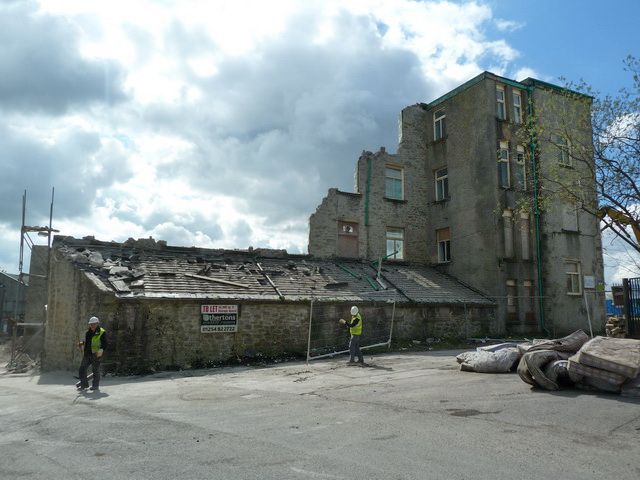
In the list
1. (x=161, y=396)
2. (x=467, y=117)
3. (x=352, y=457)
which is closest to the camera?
(x=352, y=457)

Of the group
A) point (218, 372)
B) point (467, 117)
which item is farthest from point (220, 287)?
point (467, 117)

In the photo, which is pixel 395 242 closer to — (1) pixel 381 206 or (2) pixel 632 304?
(1) pixel 381 206

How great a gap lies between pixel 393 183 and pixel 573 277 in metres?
10.5

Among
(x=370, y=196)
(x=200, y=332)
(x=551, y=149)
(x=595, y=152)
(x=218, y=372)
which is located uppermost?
(x=551, y=149)

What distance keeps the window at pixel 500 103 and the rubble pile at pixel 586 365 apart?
17.8 meters

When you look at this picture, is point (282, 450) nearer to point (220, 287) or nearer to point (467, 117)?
point (220, 287)

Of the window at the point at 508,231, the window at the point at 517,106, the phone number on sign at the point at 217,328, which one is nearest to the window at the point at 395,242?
the window at the point at 508,231

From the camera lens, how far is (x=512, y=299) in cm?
2453

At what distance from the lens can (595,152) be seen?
13.8m

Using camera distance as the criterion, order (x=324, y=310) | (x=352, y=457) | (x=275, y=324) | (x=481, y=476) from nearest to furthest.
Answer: (x=481, y=476) → (x=352, y=457) → (x=275, y=324) → (x=324, y=310)

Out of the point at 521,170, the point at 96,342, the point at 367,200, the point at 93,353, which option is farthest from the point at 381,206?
the point at 93,353

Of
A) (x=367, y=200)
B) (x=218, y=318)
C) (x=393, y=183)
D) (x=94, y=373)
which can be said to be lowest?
(x=94, y=373)

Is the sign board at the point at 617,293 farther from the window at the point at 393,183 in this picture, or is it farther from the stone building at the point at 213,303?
the window at the point at 393,183

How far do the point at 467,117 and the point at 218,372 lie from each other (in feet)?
61.8
